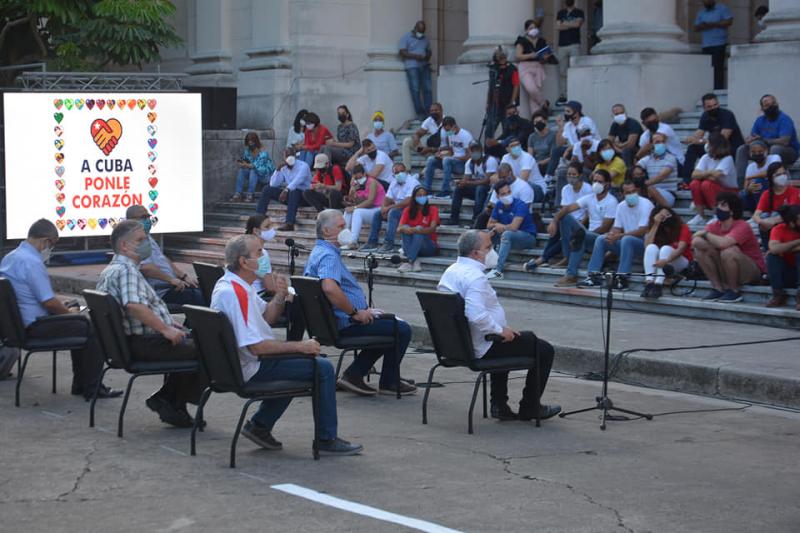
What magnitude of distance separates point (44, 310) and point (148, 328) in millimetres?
1986

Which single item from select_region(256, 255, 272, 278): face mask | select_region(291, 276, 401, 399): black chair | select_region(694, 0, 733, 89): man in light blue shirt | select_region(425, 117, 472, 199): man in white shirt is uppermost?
select_region(694, 0, 733, 89): man in light blue shirt

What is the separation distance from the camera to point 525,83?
79.3 ft

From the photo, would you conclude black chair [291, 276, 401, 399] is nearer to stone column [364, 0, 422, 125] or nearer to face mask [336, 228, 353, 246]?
face mask [336, 228, 353, 246]

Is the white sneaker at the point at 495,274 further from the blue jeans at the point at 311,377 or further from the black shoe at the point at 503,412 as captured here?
the blue jeans at the point at 311,377

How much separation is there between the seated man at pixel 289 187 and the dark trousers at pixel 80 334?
12.5 metres

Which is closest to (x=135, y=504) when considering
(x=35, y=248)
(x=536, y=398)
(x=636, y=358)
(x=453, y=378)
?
(x=536, y=398)

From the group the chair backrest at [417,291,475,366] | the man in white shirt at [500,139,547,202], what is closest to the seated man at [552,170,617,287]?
the man in white shirt at [500,139,547,202]

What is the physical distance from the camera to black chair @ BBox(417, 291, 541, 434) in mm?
10406

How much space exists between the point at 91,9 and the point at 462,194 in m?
10.9

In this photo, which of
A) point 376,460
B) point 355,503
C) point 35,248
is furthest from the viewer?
point 35,248

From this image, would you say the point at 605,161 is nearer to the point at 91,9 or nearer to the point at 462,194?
the point at 462,194

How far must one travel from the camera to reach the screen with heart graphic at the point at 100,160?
22.7 m

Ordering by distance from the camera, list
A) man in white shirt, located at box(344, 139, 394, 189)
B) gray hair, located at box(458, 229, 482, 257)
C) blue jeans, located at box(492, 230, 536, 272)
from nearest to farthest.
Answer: gray hair, located at box(458, 229, 482, 257) < blue jeans, located at box(492, 230, 536, 272) < man in white shirt, located at box(344, 139, 394, 189)

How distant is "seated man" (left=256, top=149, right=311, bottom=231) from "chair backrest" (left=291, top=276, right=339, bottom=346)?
12481mm
